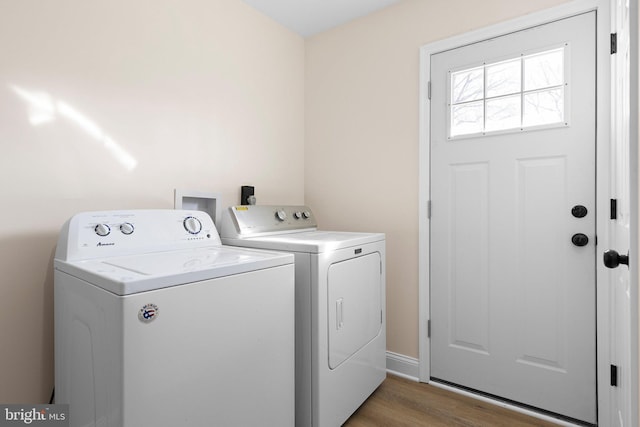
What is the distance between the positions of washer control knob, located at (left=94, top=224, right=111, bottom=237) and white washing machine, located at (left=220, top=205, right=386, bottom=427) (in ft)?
2.01

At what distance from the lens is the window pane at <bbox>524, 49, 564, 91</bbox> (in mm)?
1668

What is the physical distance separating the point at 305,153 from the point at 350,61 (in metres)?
0.73

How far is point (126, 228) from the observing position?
1357 millimetres

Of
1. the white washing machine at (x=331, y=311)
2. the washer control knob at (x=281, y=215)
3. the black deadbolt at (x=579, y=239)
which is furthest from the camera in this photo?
the washer control knob at (x=281, y=215)

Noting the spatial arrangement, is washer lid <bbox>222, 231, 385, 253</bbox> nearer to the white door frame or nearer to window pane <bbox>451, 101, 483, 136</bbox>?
the white door frame

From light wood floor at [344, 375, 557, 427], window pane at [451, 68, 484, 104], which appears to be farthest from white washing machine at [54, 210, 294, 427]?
window pane at [451, 68, 484, 104]

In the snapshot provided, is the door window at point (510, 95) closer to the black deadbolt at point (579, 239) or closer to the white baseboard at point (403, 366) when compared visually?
the black deadbolt at point (579, 239)

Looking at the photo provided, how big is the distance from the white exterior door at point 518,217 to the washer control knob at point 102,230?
1671mm

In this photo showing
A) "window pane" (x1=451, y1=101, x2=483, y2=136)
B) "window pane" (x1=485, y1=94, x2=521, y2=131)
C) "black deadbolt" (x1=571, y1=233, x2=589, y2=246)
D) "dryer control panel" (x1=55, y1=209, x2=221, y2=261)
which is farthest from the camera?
"window pane" (x1=451, y1=101, x2=483, y2=136)

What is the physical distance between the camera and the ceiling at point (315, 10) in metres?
2.15

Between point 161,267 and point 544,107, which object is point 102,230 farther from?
point 544,107

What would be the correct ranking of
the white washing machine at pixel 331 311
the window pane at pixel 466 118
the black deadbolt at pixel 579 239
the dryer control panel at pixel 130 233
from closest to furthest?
the dryer control panel at pixel 130 233, the white washing machine at pixel 331 311, the black deadbolt at pixel 579 239, the window pane at pixel 466 118

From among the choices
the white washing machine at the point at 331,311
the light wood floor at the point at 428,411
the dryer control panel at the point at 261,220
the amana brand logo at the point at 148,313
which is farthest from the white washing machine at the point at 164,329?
the light wood floor at the point at 428,411

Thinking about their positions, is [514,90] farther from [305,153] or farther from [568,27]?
[305,153]
